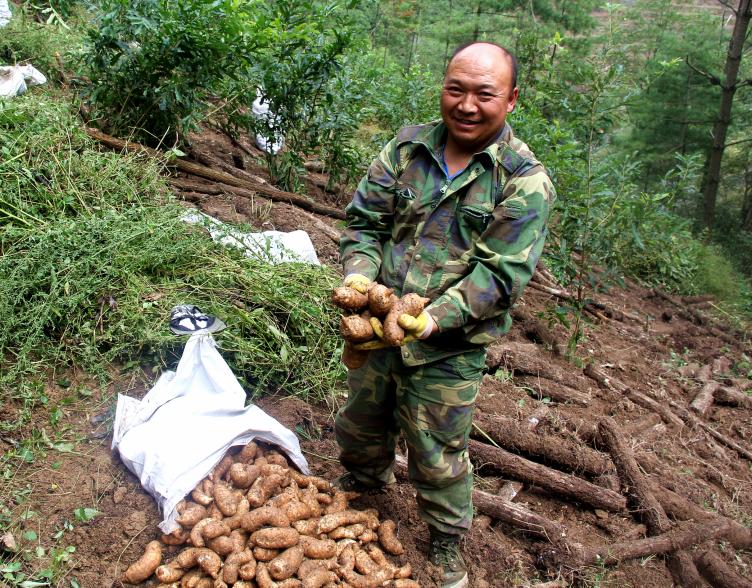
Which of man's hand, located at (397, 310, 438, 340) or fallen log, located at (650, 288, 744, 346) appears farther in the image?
fallen log, located at (650, 288, 744, 346)

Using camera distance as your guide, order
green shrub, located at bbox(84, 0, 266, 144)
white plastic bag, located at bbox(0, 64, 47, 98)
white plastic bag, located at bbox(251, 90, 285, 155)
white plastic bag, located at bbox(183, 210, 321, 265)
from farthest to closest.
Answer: white plastic bag, located at bbox(251, 90, 285, 155)
white plastic bag, located at bbox(0, 64, 47, 98)
green shrub, located at bbox(84, 0, 266, 144)
white plastic bag, located at bbox(183, 210, 321, 265)

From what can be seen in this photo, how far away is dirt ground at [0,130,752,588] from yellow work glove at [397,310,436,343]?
1153mm

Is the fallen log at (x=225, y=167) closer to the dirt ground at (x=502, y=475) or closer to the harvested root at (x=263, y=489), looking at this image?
the dirt ground at (x=502, y=475)

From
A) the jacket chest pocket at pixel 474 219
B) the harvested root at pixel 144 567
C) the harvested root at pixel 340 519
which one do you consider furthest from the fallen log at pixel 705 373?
the harvested root at pixel 144 567

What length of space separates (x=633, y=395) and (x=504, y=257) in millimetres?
3105

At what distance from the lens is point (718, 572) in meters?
3.08

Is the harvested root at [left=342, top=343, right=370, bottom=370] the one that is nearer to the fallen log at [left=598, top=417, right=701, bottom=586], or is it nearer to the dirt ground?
the dirt ground

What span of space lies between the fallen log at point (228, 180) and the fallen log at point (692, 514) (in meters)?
3.55

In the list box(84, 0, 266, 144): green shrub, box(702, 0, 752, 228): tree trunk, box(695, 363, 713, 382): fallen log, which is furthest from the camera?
box(702, 0, 752, 228): tree trunk

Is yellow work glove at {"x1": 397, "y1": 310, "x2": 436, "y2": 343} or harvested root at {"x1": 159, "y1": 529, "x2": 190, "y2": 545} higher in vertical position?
yellow work glove at {"x1": 397, "y1": 310, "x2": 436, "y2": 343}

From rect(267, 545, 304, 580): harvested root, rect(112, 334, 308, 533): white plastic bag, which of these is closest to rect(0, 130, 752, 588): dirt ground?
rect(112, 334, 308, 533): white plastic bag

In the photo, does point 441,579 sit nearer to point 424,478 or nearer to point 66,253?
point 424,478

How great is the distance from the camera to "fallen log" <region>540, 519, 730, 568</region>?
2975 mm

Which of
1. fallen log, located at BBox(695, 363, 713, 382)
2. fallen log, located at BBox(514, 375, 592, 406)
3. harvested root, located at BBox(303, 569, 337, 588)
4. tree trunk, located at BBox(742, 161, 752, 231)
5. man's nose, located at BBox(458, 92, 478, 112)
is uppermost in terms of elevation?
man's nose, located at BBox(458, 92, 478, 112)
